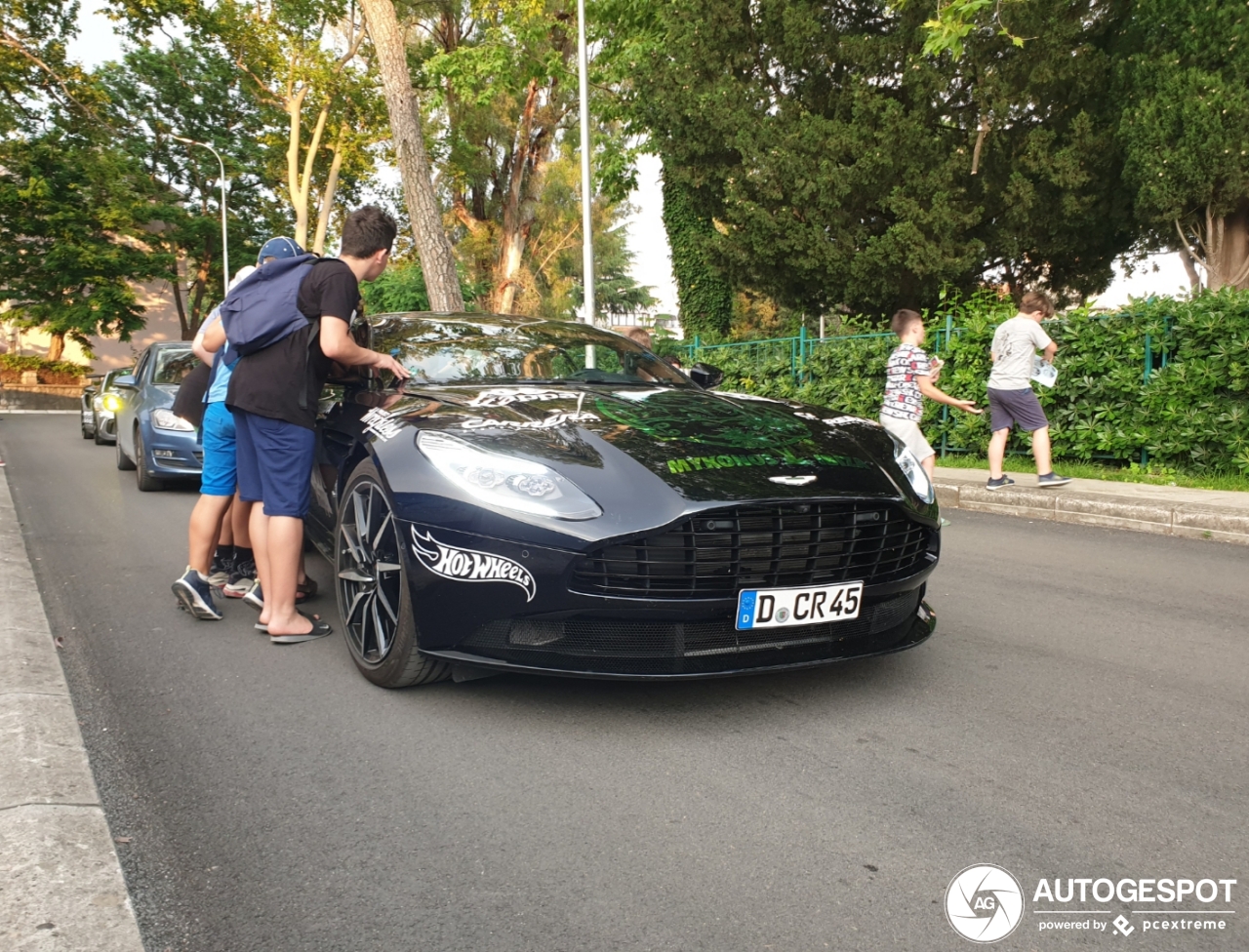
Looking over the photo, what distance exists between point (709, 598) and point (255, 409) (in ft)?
6.55

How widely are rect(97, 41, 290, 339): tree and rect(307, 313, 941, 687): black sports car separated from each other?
1486 inches

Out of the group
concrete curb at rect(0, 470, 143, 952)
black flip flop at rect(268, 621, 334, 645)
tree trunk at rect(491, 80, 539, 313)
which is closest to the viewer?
concrete curb at rect(0, 470, 143, 952)

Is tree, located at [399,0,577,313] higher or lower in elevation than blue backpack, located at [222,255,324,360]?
higher

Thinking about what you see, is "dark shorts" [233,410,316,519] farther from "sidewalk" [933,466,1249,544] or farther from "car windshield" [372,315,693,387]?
"sidewalk" [933,466,1249,544]

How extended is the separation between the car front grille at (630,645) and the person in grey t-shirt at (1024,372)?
20.7ft

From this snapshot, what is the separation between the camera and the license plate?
3.11 m

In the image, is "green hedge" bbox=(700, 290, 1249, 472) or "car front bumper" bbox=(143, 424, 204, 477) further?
"car front bumper" bbox=(143, 424, 204, 477)

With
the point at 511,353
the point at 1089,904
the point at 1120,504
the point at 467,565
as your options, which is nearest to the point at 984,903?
the point at 1089,904

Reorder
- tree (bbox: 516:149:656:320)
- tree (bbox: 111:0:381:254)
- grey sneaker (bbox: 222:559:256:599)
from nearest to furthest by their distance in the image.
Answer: grey sneaker (bbox: 222:559:256:599) < tree (bbox: 111:0:381:254) < tree (bbox: 516:149:656:320)

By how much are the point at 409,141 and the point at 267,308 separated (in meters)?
12.5

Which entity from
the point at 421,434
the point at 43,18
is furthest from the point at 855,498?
the point at 43,18

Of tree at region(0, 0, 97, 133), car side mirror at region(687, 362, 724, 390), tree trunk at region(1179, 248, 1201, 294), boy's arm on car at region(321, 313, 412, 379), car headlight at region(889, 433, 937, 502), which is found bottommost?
car headlight at region(889, 433, 937, 502)

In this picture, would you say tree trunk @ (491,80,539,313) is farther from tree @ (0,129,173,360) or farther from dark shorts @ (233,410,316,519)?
dark shorts @ (233,410,316,519)

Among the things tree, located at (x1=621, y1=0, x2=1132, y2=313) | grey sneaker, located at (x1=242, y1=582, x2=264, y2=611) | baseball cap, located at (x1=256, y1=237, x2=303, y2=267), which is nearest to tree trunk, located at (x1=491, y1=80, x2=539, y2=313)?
tree, located at (x1=621, y1=0, x2=1132, y2=313)
